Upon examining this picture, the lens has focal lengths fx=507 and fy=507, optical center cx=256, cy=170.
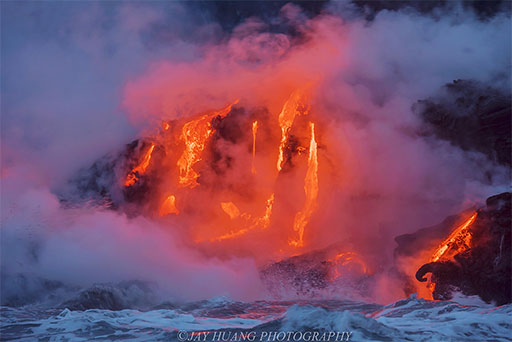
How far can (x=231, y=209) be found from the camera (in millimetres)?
19109

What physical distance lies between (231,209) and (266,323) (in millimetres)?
7622

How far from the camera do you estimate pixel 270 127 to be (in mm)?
19375

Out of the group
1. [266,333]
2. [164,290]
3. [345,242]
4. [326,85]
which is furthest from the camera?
[326,85]

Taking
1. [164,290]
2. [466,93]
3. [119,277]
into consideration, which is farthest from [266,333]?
[466,93]

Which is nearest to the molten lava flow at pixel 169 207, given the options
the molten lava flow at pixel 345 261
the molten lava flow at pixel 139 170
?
the molten lava flow at pixel 139 170

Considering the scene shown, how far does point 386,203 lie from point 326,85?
4956 mm

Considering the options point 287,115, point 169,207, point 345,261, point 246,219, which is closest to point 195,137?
point 169,207

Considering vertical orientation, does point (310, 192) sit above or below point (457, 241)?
above

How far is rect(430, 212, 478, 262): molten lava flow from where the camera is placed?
1563 centimetres

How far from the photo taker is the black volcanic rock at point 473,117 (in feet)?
56.4

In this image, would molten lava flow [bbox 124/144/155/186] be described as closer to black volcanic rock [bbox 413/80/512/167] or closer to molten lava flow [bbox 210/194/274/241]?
molten lava flow [bbox 210/194/274/241]

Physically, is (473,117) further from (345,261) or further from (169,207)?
(169,207)

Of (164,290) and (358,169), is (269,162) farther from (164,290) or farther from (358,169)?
(164,290)

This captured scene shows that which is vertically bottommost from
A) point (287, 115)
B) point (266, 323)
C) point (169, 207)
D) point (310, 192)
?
point (266, 323)
